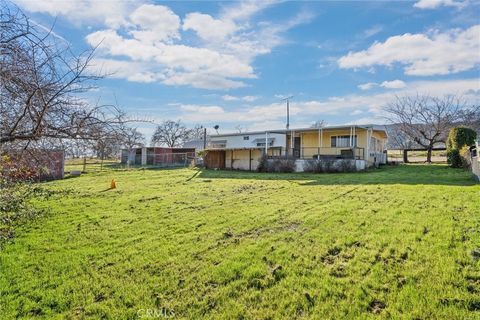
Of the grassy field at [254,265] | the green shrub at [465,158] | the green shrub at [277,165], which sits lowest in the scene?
the grassy field at [254,265]

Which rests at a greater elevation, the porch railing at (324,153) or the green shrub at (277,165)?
the porch railing at (324,153)

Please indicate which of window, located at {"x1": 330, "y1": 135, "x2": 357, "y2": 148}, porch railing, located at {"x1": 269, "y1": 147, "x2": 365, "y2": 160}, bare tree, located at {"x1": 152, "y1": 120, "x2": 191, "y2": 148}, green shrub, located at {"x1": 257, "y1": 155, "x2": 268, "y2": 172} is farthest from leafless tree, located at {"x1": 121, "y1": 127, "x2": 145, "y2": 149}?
bare tree, located at {"x1": 152, "y1": 120, "x2": 191, "y2": 148}

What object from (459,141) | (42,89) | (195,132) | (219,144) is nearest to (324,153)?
(459,141)

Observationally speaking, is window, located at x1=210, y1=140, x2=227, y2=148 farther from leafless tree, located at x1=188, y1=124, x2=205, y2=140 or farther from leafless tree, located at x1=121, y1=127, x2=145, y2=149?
leafless tree, located at x1=121, y1=127, x2=145, y2=149

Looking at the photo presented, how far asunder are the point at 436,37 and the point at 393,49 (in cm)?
247

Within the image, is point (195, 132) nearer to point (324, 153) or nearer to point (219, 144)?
point (219, 144)

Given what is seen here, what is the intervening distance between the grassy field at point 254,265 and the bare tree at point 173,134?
50372 mm

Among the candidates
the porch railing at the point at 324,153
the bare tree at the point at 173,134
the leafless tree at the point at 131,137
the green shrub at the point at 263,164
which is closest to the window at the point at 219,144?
the porch railing at the point at 324,153

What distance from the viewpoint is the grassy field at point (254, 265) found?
2.84 meters

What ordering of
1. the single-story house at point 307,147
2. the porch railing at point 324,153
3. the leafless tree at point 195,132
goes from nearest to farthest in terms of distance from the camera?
the porch railing at point 324,153
the single-story house at point 307,147
the leafless tree at point 195,132

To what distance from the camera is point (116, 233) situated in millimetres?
Result: 5418

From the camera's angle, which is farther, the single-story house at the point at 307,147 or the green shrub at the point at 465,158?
the single-story house at the point at 307,147

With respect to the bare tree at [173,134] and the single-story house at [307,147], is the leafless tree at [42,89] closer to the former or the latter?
the single-story house at [307,147]

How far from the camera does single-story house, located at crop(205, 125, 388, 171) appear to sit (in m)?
22.0
